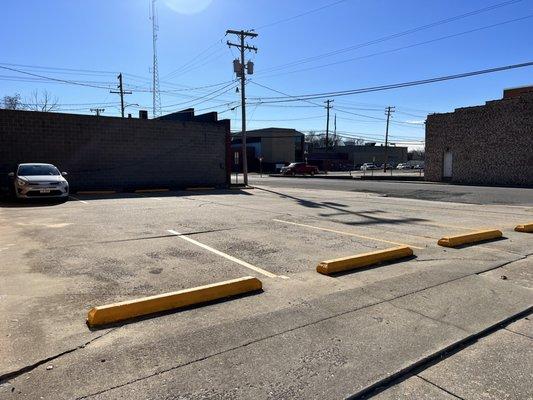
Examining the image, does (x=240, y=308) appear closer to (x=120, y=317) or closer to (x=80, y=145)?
(x=120, y=317)

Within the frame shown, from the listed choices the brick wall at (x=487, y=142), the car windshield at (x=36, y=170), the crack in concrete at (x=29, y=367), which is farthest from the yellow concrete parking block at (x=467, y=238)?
the brick wall at (x=487, y=142)

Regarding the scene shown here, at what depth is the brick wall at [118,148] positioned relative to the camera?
20.5 m

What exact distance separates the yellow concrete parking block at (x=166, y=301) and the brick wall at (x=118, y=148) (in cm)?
1736

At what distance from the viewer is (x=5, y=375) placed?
3.36 m

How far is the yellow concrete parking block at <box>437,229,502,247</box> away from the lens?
8312 mm

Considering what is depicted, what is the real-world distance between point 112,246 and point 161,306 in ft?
12.7

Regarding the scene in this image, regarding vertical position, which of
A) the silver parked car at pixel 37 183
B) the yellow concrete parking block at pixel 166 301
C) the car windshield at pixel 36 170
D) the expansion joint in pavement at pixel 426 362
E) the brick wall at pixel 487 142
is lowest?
the expansion joint in pavement at pixel 426 362

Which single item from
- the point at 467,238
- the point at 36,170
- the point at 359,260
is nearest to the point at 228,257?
the point at 359,260

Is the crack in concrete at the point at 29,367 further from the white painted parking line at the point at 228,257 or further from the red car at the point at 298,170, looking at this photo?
the red car at the point at 298,170

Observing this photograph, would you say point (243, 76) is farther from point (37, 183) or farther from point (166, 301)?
point (166, 301)

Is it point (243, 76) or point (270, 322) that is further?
point (243, 76)

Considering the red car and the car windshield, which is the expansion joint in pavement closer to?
the car windshield

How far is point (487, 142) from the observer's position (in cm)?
3528

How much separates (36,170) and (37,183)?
1.33 m
